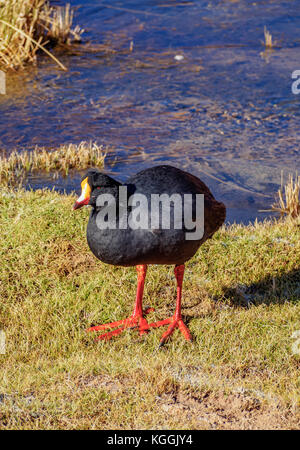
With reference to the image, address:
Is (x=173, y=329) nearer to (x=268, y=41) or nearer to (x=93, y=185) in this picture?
(x=93, y=185)

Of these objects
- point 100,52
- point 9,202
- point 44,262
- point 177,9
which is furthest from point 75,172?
point 177,9

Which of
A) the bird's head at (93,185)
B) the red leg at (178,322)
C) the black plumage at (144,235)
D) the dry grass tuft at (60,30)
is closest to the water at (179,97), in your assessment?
the dry grass tuft at (60,30)

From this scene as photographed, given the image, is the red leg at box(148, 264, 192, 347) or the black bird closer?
the black bird

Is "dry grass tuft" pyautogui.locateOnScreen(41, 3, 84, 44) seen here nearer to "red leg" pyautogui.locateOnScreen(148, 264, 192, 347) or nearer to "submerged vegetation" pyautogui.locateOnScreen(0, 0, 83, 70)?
"submerged vegetation" pyautogui.locateOnScreen(0, 0, 83, 70)

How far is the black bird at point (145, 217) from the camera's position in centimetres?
446

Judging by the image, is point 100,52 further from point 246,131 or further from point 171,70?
point 246,131

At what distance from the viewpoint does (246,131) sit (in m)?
10.2

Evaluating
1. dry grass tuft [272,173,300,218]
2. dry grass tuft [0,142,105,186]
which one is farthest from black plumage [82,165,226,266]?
dry grass tuft [0,142,105,186]

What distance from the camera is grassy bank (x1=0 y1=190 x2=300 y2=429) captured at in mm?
3980

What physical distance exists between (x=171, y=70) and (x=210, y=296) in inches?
313

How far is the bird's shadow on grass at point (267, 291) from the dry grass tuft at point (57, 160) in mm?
3612

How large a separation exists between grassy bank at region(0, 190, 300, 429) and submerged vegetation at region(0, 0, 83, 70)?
5265 millimetres

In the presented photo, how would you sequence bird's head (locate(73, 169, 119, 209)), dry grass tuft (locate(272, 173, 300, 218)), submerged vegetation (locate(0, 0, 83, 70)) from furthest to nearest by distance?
submerged vegetation (locate(0, 0, 83, 70))
dry grass tuft (locate(272, 173, 300, 218))
bird's head (locate(73, 169, 119, 209))

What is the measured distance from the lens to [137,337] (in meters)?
5.15
